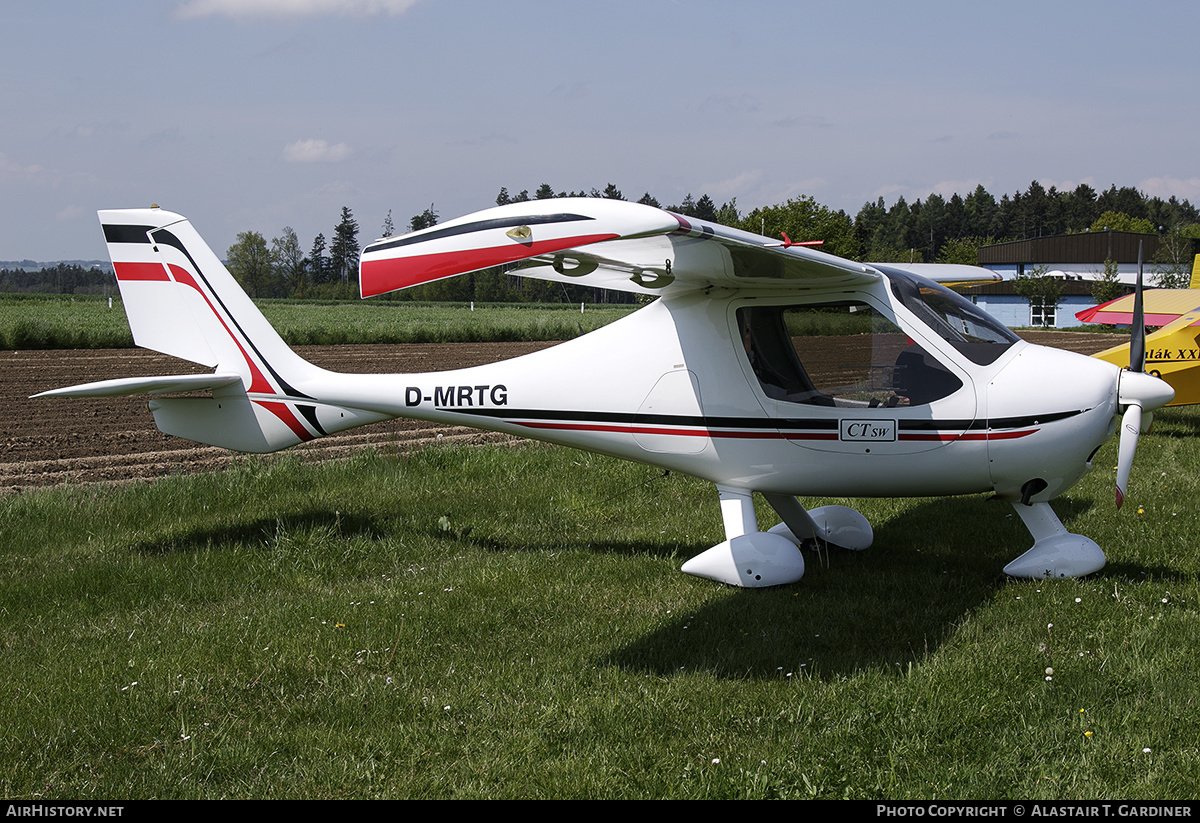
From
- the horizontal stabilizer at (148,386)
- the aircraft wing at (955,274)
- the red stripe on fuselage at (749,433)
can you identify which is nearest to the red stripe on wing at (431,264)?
the red stripe on fuselage at (749,433)

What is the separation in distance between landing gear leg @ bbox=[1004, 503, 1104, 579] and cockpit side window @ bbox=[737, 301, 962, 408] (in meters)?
1.23

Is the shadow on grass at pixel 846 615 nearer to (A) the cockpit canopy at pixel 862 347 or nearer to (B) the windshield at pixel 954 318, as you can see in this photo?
(A) the cockpit canopy at pixel 862 347

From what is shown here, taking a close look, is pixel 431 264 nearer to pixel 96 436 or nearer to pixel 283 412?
pixel 283 412

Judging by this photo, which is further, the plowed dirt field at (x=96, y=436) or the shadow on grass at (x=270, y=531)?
the plowed dirt field at (x=96, y=436)

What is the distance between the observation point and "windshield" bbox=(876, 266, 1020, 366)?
5.65 meters

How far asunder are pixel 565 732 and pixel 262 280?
134 m

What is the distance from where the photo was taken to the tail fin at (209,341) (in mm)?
7242

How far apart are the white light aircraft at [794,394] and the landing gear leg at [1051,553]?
12mm

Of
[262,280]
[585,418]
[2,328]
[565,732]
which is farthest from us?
[262,280]

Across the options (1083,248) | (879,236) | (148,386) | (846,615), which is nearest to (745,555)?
(846,615)

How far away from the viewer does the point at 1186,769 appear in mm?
3479

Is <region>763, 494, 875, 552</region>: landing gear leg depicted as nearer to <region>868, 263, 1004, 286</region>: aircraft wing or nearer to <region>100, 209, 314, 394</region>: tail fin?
<region>868, 263, 1004, 286</region>: aircraft wing

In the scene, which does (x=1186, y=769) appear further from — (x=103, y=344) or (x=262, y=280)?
(x=262, y=280)
